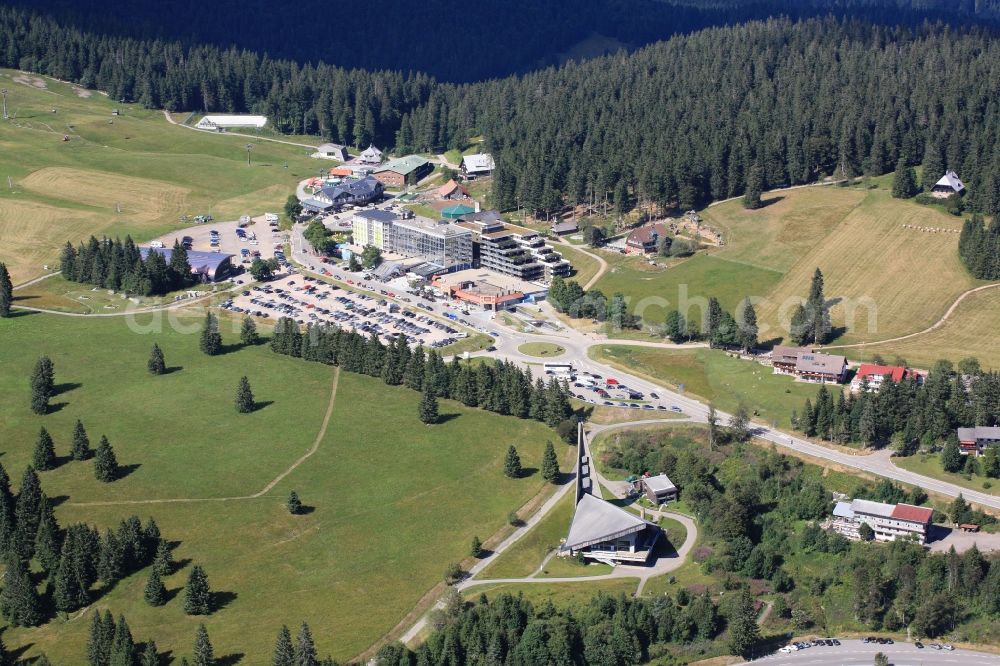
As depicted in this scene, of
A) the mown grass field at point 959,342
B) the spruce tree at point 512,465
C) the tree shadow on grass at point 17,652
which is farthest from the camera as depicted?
the mown grass field at point 959,342

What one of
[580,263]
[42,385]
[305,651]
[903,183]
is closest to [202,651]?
[305,651]

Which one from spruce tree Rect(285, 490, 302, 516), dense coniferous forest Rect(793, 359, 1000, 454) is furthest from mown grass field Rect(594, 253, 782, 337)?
spruce tree Rect(285, 490, 302, 516)

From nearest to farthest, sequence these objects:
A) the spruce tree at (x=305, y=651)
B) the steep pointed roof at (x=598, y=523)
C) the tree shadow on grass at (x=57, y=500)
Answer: the spruce tree at (x=305, y=651) → the steep pointed roof at (x=598, y=523) → the tree shadow on grass at (x=57, y=500)

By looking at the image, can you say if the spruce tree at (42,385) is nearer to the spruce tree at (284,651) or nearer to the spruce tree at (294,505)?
the spruce tree at (294,505)

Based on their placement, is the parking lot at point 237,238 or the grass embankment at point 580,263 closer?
the grass embankment at point 580,263

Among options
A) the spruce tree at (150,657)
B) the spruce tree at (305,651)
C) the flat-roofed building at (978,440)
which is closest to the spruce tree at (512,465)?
the spruce tree at (305,651)

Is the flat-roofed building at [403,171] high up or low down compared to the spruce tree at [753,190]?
down

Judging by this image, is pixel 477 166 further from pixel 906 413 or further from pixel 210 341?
pixel 906 413

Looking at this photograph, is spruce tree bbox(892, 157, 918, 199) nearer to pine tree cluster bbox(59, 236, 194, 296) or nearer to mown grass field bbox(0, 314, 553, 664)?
mown grass field bbox(0, 314, 553, 664)
